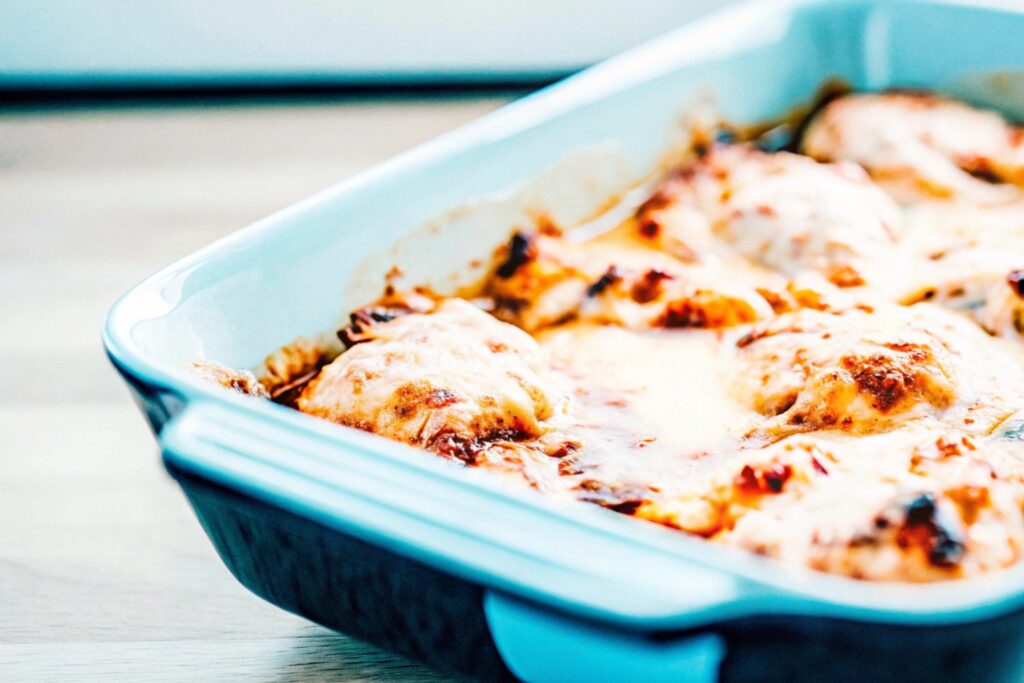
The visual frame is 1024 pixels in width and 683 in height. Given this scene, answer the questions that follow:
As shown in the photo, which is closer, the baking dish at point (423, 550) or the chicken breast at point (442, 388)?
the baking dish at point (423, 550)

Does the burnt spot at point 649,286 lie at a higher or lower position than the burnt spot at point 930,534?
lower

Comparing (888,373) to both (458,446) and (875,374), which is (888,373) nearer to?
(875,374)

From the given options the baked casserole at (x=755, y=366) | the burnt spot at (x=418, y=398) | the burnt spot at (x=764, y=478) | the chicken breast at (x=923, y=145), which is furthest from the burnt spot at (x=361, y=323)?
the chicken breast at (x=923, y=145)

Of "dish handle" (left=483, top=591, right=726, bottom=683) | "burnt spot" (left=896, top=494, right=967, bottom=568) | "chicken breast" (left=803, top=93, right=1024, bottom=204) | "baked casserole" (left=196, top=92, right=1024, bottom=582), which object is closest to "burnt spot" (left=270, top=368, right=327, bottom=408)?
"baked casserole" (left=196, top=92, right=1024, bottom=582)

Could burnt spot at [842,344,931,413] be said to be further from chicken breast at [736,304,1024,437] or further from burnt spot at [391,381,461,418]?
burnt spot at [391,381,461,418]

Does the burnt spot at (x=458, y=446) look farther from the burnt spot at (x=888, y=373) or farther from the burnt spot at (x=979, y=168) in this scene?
the burnt spot at (x=979, y=168)

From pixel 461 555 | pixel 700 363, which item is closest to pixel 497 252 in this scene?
pixel 700 363
